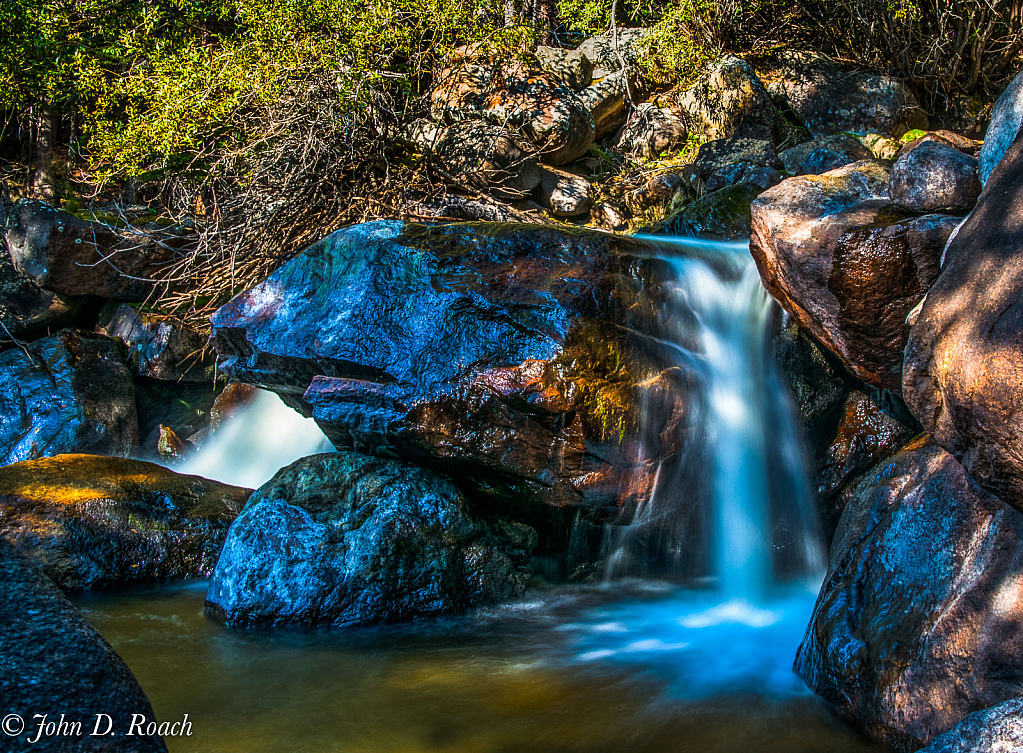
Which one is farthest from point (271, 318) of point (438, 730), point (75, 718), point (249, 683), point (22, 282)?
point (22, 282)

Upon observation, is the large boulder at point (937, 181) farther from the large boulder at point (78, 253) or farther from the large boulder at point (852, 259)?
the large boulder at point (78, 253)

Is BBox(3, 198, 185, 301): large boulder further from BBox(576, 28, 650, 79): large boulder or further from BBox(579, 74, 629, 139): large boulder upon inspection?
BBox(576, 28, 650, 79): large boulder

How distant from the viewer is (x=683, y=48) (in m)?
11.5

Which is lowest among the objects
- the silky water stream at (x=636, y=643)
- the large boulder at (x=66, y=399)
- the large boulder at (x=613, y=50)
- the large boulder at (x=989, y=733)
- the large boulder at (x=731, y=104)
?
the large boulder at (x=989, y=733)

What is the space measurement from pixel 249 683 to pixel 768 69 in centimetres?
1190

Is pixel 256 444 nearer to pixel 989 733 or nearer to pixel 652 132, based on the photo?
pixel 989 733

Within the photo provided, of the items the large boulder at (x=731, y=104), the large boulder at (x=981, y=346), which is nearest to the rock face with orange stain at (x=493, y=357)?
the large boulder at (x=981, y=346)

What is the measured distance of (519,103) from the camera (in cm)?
1003

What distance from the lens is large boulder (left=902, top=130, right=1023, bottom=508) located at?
2230mm

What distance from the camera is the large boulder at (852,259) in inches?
148

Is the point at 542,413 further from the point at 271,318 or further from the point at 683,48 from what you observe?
the point at 683,48

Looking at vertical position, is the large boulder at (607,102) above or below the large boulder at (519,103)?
above

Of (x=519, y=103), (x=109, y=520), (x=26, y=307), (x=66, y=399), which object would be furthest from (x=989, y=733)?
(x=26, y=307)

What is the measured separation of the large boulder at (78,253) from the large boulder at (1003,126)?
28.8ft
